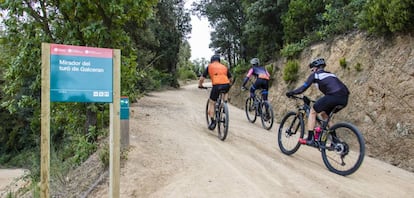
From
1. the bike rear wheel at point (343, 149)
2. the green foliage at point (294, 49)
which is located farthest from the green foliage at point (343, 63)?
the bike rear wheel at point (343, 149)

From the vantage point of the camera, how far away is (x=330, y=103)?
535 centimetres

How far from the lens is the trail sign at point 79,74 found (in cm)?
325

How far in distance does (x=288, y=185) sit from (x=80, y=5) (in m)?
4.89

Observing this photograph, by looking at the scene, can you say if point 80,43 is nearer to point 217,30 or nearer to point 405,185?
point 405,185

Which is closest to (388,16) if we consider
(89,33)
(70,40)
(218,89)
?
(218,89)

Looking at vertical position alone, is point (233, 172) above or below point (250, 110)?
below

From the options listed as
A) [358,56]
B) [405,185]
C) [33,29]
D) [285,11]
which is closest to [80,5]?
[33,29]

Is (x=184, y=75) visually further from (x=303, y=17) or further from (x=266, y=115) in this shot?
(x=266, y=115)

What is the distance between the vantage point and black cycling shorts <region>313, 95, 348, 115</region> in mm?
5332

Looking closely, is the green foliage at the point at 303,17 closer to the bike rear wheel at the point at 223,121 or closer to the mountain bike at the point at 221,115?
the mountain bike at the point at 221,115

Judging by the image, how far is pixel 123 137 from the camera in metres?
5.64

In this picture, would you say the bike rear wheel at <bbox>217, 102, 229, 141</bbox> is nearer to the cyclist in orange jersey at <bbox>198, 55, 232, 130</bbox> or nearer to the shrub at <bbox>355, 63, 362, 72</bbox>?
the cyclist in orange jersey at <bbox>198, 55, 232, 130</bbox>

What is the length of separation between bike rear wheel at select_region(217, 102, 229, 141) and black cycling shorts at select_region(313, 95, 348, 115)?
2.03 metres

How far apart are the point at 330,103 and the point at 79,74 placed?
3.93 meters
